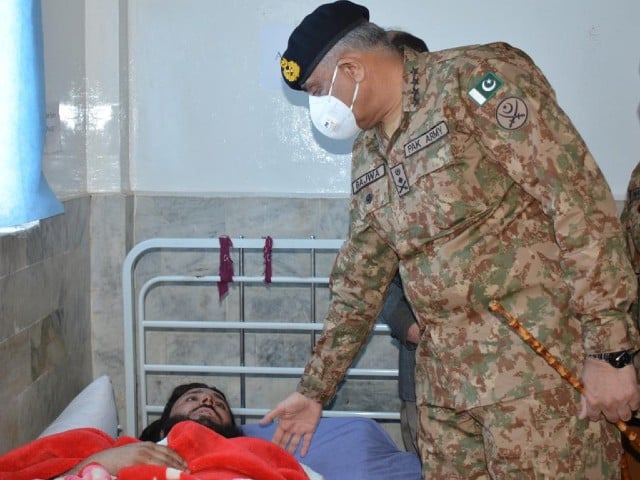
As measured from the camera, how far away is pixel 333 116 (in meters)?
2.35

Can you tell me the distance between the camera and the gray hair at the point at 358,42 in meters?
2.19

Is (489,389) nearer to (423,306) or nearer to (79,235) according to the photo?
(423,306)

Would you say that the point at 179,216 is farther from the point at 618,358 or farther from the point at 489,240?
the point at 618,358

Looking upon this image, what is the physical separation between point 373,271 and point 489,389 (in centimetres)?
52

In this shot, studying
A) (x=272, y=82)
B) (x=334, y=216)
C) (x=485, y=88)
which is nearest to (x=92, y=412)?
(x=334, y=216)

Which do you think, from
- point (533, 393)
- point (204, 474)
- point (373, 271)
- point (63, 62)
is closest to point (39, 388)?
point (204, 474)

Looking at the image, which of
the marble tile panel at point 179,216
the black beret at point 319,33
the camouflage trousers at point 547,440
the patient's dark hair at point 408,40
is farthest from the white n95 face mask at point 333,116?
the marble tile panel at point 179,216

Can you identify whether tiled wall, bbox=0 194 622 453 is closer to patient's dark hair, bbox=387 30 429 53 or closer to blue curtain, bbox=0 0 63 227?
blue curtain, bbox=0 0 63 227

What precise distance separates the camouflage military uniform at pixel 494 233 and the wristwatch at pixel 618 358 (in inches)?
0.5

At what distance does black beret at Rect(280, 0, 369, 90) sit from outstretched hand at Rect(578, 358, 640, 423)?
950 mm

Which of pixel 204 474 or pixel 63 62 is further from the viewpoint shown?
pixel 63 62

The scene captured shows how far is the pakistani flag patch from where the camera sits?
197cm

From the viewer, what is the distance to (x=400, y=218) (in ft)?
7.17

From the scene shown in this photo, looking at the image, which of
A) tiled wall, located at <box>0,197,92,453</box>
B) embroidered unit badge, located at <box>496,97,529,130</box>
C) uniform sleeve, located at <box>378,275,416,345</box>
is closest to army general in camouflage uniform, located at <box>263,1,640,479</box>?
embroidered unit badge, located at <box>496,97,529,130</box>
